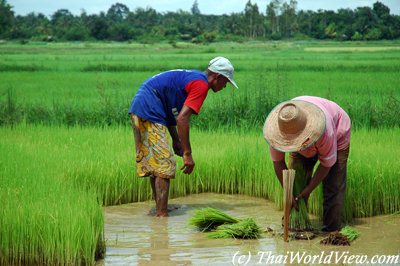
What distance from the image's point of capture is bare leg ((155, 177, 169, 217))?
5988 millimetres

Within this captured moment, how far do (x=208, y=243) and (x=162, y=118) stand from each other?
117 cm

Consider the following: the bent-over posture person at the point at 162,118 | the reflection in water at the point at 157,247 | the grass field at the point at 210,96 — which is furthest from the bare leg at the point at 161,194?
the grass field at the point at 210,96

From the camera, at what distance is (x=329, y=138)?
505 cm

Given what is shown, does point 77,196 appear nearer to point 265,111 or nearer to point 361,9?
point 265,111

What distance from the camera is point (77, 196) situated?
5.27 m

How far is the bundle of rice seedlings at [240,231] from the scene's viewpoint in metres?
5.30

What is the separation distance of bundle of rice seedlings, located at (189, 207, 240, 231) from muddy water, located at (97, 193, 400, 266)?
80 millimetres

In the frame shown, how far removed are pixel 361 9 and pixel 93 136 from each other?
46990 mm

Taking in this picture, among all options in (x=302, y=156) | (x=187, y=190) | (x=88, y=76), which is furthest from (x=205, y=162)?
(x=88, y=76)

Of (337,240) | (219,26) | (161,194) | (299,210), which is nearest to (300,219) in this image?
(299,210)

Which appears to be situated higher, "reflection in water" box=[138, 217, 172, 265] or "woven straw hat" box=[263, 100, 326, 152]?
"woven straw hat" box=[263, 100, 326, 152]

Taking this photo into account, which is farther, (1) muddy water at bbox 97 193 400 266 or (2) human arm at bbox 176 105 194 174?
(2) human arm at bbox 176 105 194 174

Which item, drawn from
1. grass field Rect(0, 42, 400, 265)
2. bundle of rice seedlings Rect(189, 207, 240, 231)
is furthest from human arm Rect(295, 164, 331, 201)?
grass field Rect(0, 42, 400, 265)

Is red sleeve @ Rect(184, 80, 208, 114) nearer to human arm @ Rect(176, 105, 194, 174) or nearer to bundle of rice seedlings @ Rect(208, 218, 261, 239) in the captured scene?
human arm @ Rect(176, 105, 194, 174)
